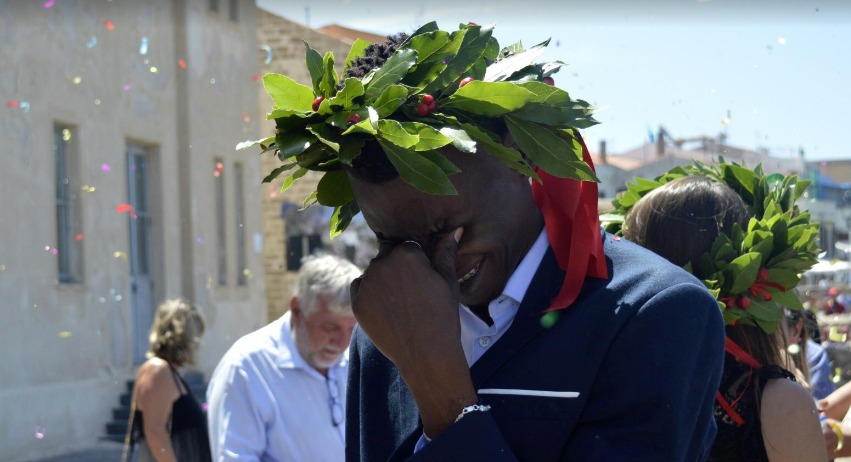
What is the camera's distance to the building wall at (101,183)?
10.7 metres

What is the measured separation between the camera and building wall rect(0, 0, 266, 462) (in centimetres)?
1069

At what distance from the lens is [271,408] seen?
14.8ft

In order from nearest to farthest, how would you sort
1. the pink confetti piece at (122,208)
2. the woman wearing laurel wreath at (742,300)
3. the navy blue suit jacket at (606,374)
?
the navy blue suit jacket at (606,374), the woman wearing laurel wreath at (742,300), the pink confetti piece at (122,208)

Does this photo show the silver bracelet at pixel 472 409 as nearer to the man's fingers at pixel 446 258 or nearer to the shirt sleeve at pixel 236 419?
the man's fingers at pixel 446 258

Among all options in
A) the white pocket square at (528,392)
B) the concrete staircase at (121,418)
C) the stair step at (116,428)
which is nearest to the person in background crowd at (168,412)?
the white pocket square at (528,392)

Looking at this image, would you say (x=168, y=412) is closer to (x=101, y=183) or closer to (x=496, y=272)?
(x=496, y=272)

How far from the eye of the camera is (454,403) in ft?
5.73

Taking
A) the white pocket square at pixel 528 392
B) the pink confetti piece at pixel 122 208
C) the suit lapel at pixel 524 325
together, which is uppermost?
the suit lapel at pixel 524 325

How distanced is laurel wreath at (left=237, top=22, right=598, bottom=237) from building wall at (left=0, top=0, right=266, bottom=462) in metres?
9.19

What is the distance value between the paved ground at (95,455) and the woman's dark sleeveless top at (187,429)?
475 cm

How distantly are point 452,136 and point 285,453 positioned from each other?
2.95 m

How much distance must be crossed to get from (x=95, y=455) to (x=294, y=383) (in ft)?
23.6

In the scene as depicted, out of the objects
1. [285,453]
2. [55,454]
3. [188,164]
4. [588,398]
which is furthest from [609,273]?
[188,164]

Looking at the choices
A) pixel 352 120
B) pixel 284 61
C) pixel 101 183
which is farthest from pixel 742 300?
pixel 284 61
